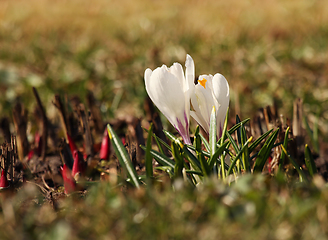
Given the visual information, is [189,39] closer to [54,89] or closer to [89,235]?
[54,89]

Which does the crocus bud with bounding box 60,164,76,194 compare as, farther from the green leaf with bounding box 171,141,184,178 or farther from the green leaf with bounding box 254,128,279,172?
the green leaf with bounding box 254,128,279,172

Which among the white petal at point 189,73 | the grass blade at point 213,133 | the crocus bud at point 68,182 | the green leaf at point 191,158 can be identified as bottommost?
the crocus bud at point 68,182

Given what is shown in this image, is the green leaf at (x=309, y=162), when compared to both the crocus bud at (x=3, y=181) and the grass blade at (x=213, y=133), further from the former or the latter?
the crocus bud at (x=3, y=181)

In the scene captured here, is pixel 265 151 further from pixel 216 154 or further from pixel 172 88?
pixel 172 88

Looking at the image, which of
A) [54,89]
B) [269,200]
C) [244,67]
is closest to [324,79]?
[244,67]

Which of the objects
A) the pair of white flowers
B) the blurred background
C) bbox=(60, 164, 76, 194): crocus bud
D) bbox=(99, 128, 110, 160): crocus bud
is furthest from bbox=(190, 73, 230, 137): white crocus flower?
the blurred background

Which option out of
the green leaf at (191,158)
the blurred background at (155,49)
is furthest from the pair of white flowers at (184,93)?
the blurred background at (155,49)
